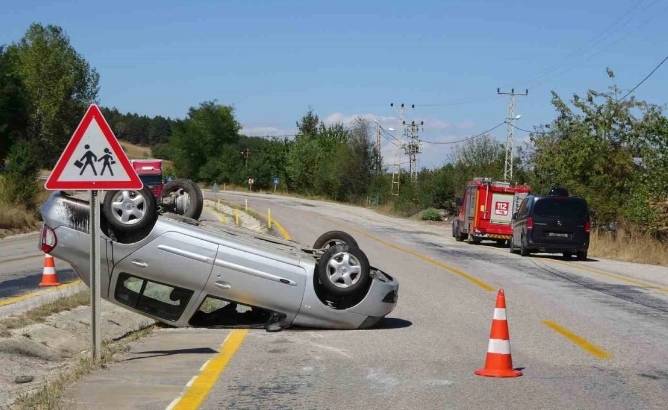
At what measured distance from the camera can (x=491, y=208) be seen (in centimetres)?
3666

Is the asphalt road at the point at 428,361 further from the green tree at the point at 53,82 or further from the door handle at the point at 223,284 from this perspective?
the green tree at the point at 53,82

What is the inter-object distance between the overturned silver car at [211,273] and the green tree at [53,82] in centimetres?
7481

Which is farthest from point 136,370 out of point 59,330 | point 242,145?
point 242,145

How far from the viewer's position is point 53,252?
10531mm

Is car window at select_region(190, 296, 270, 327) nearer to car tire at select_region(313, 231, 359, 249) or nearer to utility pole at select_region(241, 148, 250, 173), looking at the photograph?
car tire at select_region(313, 231, 359, 249)

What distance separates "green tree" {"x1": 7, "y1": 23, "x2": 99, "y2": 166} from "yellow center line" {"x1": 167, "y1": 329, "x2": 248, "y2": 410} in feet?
249

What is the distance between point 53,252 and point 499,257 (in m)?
19.1

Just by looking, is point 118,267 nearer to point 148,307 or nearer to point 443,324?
point 148,307

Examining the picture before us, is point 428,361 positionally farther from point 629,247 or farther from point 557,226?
point 629,247

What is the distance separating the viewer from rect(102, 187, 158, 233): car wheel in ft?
34.2

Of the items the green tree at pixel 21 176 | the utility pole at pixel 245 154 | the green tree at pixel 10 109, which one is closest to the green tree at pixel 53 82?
the green tree at pixel 10 109

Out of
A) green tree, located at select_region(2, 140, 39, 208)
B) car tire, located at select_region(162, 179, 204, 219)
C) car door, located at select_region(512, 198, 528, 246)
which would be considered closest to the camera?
car tire, located at select_region(162, 179, 204, 219)

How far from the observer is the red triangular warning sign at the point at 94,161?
8.96 m

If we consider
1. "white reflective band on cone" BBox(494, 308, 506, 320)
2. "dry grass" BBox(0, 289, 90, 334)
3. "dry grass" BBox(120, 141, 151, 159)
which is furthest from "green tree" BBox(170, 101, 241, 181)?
"white reflective band on cone" BBox(494, 308, 506, 320)
